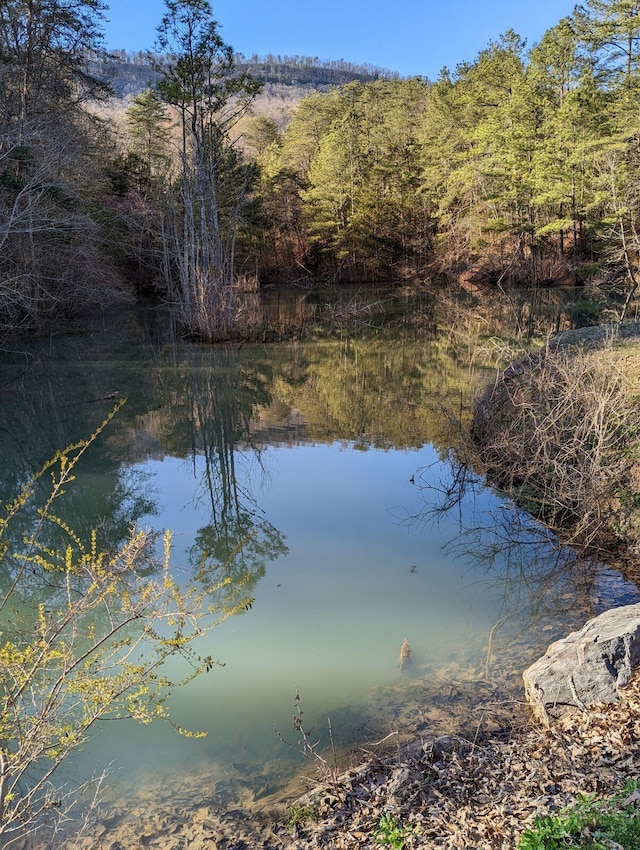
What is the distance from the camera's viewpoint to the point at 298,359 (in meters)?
17.0

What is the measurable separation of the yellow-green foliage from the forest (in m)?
10.7

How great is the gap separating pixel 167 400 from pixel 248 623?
884 cm

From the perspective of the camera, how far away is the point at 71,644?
12.2 ft

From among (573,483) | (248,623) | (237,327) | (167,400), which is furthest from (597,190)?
(248,623)

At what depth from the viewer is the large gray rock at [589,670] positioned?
11.6ft

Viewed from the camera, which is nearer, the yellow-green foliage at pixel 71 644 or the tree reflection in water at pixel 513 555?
the yellow-green foliage at pixel 71 644

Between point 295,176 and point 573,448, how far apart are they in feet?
140

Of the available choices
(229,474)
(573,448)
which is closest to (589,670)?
(573,448)

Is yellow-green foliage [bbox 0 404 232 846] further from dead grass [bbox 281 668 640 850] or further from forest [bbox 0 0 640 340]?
forest [bbox 0 0 640 340]

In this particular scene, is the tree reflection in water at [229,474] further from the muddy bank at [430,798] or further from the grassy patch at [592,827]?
the grassy patch at [592,827]

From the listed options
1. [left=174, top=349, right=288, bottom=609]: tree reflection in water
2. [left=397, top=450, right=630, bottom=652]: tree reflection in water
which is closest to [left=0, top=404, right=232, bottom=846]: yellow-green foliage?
[left=174, top=349, right=288, bottom=609]: tree reflection in water

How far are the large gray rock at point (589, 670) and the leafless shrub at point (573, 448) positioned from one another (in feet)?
8.73

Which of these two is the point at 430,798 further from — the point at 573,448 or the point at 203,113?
the point at 203,113

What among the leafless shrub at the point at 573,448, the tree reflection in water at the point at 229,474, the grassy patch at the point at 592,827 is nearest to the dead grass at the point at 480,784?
the grassy patch at the point at 592,827
